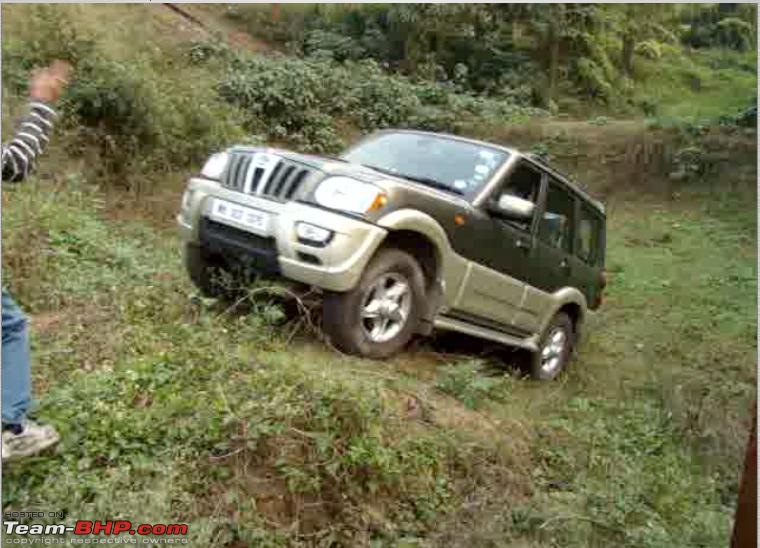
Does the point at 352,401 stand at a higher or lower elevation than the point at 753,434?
lower

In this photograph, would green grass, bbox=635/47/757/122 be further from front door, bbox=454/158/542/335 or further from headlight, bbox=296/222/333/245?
headlight, bbox=296/222/333/245

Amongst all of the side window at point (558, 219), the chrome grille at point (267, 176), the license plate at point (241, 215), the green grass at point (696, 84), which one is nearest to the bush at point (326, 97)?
the side window at point (558, 219)

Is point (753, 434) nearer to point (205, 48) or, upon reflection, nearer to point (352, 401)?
point (352, 401)

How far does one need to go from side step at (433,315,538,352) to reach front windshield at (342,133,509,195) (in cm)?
83

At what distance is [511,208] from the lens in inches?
189

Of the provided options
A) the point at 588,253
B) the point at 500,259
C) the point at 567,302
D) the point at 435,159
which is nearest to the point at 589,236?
the point at 588,253

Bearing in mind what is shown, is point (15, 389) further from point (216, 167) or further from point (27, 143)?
point (216, 167)

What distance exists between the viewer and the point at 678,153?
12.5m

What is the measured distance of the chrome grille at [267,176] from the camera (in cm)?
407

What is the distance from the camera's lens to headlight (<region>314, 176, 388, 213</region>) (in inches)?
158

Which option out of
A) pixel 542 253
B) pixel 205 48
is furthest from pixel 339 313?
pixel 205 48

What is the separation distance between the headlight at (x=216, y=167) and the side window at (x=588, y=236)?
3248mm

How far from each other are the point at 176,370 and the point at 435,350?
235 cm

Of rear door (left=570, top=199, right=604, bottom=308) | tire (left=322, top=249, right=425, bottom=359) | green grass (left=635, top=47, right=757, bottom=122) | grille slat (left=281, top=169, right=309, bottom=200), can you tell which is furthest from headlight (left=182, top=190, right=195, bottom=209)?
green grass (left=635, top=47, right=757, bottom=122)
